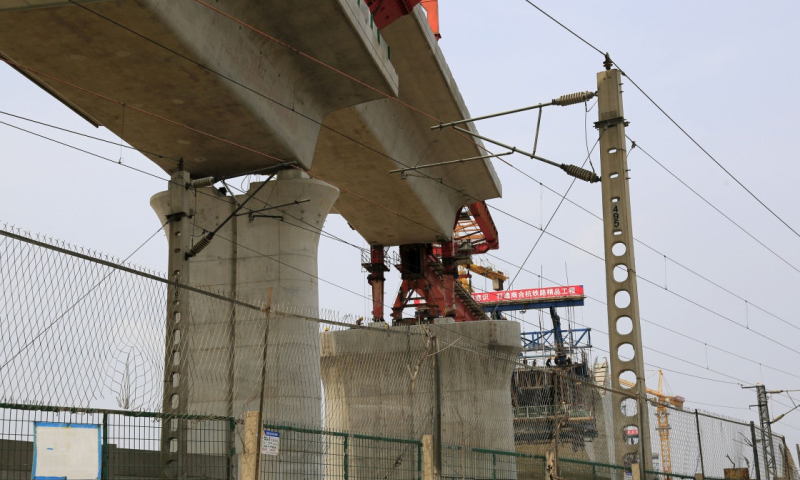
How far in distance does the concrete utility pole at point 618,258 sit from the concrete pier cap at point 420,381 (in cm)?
221

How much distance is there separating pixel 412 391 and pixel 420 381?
401 cm

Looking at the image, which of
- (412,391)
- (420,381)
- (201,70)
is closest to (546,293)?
(420,381)

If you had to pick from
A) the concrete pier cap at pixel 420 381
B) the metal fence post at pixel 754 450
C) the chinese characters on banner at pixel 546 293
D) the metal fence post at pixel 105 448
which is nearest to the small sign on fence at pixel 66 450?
the metal fence post at pixel 105 448

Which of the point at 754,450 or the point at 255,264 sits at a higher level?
the point at 255,264

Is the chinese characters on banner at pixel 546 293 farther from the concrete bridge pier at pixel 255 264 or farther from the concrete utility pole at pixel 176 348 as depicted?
the concrete utility pole at pixel 176 348

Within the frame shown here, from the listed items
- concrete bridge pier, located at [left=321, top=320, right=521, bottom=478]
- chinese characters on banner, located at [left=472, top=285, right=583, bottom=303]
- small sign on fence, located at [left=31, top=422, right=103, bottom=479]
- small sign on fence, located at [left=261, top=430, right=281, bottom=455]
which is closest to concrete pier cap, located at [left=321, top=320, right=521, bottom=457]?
concrete bridge pier, located at [left=321, top=320, right=521, bottom=478]

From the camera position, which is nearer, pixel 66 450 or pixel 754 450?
pixel 66 450

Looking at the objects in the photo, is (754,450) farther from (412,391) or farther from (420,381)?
(412,391)

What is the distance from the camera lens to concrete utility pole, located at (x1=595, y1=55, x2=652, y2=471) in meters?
18.3

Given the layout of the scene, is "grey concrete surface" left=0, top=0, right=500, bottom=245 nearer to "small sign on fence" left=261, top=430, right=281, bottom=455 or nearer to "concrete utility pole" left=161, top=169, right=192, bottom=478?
"concrete utility pole" left=161, top=169, right=192, bottom=478

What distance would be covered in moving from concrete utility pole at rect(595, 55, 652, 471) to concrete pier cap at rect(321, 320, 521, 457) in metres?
2.21

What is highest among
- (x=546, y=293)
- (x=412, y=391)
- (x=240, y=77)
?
(x=546, y=293)

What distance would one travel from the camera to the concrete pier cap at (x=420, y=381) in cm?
1619

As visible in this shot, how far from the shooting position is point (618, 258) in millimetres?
18922
